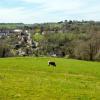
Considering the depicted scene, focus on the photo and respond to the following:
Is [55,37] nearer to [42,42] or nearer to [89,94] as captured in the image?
[42,42]

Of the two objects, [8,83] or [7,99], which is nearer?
[7,99]

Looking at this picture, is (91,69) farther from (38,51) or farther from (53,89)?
(38,51)

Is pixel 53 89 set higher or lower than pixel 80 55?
higher

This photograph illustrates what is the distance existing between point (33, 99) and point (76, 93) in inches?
129

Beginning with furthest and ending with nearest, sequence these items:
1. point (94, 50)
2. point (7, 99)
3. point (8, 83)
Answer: point (94, 50) → point (8, 83) → point (7, 99)

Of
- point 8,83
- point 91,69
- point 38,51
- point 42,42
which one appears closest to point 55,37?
point 42,42

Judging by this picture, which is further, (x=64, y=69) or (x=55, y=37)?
(x=55, y=37)

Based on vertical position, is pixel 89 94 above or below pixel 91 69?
above

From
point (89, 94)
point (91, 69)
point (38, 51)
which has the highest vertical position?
point (89, 94)

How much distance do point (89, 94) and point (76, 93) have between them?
793mm

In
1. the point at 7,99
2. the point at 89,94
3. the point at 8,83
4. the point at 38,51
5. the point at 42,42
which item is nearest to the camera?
the point at 7,99

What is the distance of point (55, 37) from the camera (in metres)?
164

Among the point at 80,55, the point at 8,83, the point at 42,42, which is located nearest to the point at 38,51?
the point at 42,42

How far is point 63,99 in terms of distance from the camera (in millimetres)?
16281
